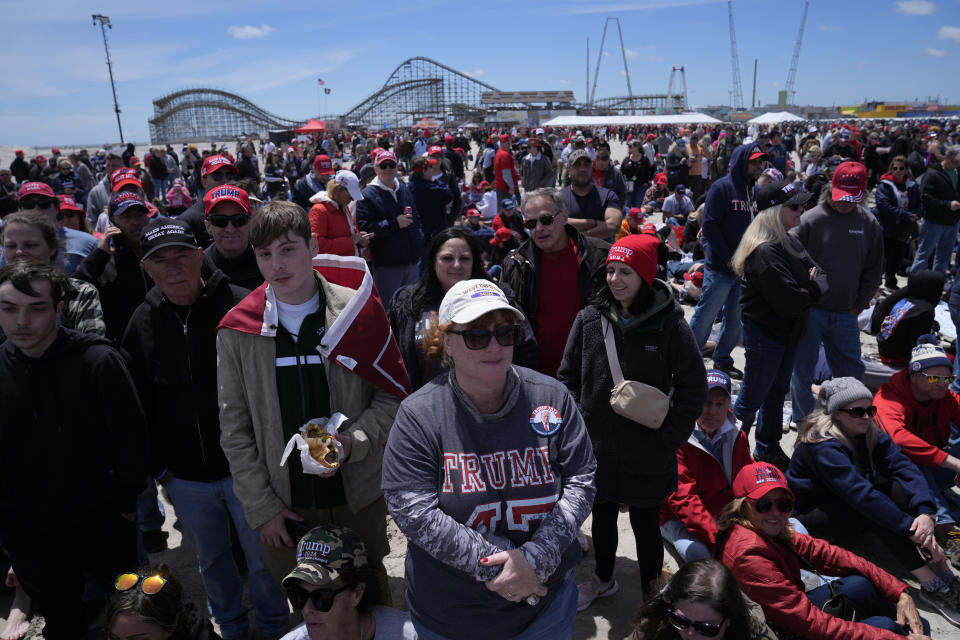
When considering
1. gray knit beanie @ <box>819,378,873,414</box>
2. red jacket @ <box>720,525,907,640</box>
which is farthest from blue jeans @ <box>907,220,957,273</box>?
red jacket @ <box>720,525,907,640</box>

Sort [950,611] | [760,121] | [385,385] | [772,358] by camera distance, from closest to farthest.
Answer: [385,385]
[950,611]
[772,358]
[760,121]

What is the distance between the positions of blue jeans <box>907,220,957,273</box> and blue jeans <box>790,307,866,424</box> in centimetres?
445

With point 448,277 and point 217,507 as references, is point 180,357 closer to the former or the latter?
point 217,507

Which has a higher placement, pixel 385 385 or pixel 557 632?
pixel 385 385

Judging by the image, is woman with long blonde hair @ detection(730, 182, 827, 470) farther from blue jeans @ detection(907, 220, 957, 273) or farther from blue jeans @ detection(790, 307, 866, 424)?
blue jeans @ detection(907, 220, 957, 273)

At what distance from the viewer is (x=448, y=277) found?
3.16m

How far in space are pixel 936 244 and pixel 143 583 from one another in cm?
963

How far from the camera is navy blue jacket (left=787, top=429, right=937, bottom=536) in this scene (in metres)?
3.21

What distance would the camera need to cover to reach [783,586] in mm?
2578

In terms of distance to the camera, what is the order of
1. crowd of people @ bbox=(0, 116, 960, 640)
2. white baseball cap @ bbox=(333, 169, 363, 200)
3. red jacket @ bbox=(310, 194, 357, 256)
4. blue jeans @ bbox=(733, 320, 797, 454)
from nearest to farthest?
1. crowd of people @ bbox=(0, 116, 960, 640)
2. blue jeans @ bbox=(733, 320, 797, 454)
3. red jacket @ bbox=(310, 194, 357, 256)
4. white baseball cap @ bbox=(333, 169, 363, 200)

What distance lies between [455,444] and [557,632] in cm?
74

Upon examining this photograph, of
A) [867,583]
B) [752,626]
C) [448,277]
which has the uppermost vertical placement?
[448,277]

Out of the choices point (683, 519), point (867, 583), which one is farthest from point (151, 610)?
point (867, 583)

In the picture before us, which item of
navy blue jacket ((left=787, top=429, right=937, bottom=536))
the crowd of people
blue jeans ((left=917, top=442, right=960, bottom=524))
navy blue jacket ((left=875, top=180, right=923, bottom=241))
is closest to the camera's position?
the crowd of people
